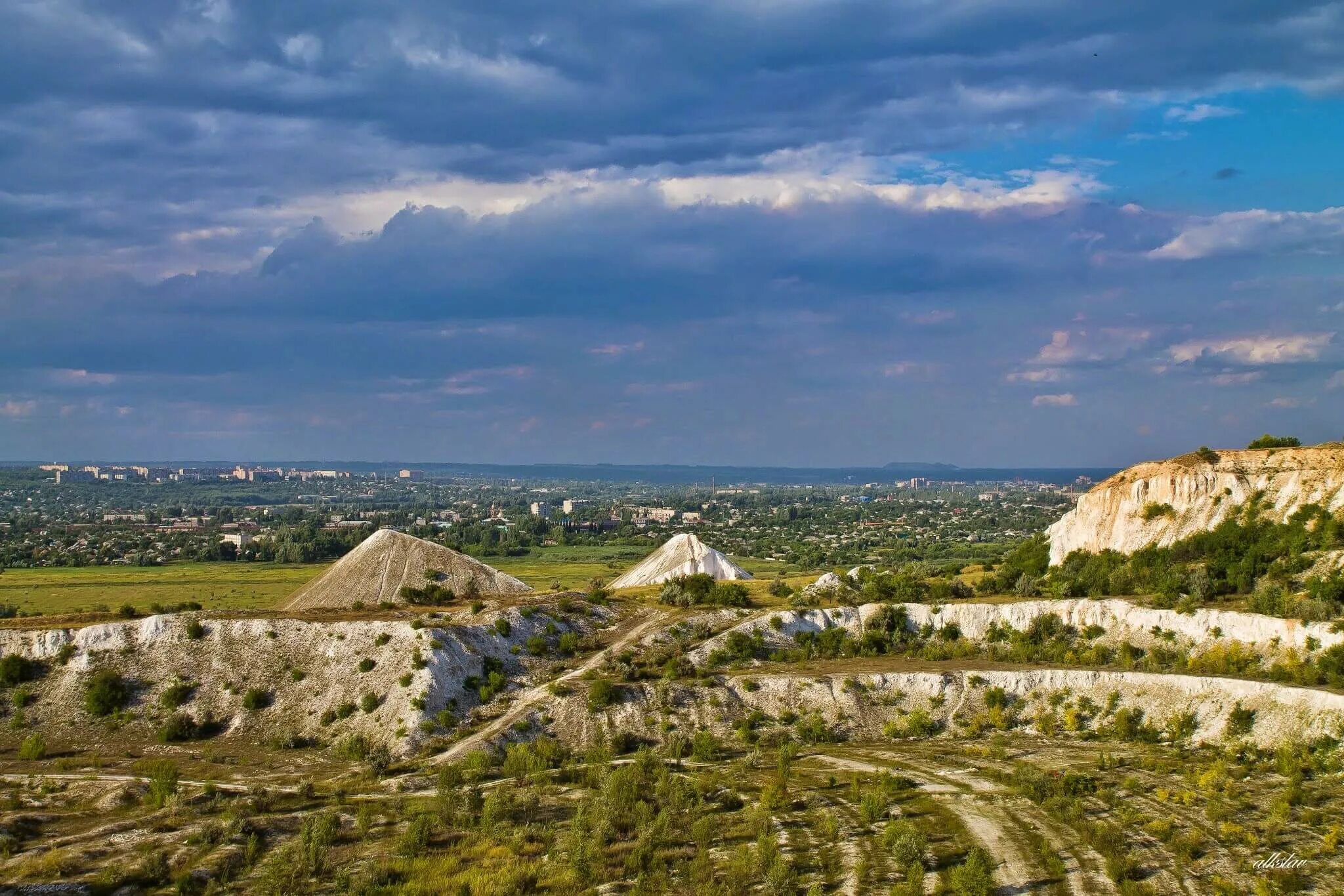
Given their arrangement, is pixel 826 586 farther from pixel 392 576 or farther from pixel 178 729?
pixel 178 729

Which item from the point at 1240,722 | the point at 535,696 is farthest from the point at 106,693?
the point at 1240,722

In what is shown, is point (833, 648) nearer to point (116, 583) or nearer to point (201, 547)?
point (116, 583)

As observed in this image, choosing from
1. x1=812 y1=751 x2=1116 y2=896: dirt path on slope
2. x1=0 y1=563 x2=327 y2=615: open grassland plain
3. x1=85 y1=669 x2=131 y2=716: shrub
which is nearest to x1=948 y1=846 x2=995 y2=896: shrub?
x1=812 y1=751 x2=1116 y2=896: dirt path on slope

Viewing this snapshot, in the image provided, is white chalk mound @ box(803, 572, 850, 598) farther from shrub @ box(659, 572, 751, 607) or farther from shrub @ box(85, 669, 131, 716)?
shrub @ box(85, 669, 131, 716)

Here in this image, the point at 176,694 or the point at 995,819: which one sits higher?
the point at 176,694

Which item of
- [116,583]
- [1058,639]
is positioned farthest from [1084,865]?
[116,583]

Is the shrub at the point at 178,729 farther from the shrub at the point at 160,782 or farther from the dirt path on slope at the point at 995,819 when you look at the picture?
the dirt path on slope at the point at 995,819

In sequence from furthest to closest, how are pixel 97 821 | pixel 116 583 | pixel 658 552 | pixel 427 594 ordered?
pixel 116 583 < pixel 658 552 < pixel 427 594 < pixel 97 821
